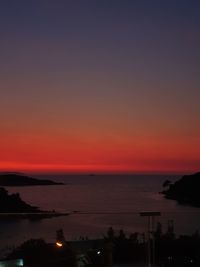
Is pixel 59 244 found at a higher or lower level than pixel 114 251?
higher

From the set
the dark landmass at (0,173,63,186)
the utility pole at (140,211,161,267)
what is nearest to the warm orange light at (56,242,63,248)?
the utility pole at (140,211,161,267)

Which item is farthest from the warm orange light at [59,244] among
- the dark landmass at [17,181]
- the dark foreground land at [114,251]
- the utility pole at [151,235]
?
the dark landmass at [17,181]

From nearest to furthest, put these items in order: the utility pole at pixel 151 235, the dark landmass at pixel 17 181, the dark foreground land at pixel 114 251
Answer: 1. the dark foreground land at pixel 114 251
2. the utility pole at pixel 151 235
3. the dark landmass at pixel 17 181

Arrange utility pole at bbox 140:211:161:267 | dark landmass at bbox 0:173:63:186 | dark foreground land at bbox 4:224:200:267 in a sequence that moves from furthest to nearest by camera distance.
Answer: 1. dark landmass at bbox 0:173:63:186
2. utility pole at bbox 140:211:161:267
3. dark foreground land at bbox 4:224:200:267

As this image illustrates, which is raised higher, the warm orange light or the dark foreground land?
the warm orange light

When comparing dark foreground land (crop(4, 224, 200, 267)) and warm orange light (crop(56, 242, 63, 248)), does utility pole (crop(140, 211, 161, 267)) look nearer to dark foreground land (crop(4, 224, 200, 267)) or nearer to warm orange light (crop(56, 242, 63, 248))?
dark foreground land (crop(4, 224, 200, 267))

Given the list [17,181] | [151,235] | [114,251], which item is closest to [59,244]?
[114,251]

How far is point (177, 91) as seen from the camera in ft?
42.8

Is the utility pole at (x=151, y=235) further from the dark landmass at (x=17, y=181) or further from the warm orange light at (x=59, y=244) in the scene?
the dark landmass at (x=17, y=181)

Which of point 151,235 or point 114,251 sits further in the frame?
point 114,251

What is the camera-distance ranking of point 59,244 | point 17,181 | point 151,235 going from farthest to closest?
point 17,181
point 151,235
point 59,244

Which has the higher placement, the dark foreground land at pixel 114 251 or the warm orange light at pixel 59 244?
the warm orange light at pixel 59 244

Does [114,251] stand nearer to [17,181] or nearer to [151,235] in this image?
[151,235]

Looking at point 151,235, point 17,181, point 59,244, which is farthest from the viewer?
point 17,181
